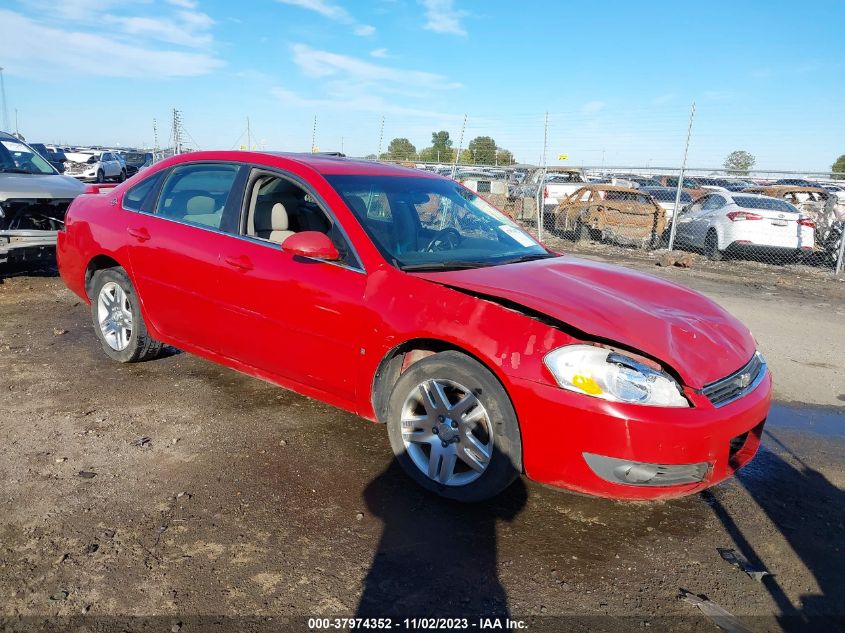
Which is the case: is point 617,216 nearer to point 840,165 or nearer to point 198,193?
point 198,193

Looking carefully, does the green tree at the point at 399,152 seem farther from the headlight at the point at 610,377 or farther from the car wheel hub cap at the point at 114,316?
the headlight at the point at 610,377

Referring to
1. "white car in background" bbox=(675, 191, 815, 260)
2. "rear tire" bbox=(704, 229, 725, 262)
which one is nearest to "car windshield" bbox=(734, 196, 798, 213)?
"white car in background" bbox=(675, 191, 815, 260)

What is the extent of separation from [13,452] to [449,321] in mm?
2468

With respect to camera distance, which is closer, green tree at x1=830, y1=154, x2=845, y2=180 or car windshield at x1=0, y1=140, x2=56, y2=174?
car windshield at x1=0, y1=140, x2=56, y2=174

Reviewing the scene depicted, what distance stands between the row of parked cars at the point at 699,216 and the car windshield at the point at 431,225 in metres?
9.54

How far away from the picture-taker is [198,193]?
14.9 feet

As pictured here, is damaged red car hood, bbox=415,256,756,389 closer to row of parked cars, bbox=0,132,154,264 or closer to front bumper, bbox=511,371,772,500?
front bumper, bbox=511,371,772,500

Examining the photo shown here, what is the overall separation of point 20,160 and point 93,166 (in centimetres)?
2137

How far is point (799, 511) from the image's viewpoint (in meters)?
3.45

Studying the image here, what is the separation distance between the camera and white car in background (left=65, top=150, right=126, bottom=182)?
2794 centimetres

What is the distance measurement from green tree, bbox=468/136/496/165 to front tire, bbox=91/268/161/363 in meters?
26.1

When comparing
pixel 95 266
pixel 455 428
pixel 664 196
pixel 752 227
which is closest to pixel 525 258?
pixel 455 428

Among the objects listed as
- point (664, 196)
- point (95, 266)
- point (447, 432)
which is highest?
point (664, 196)

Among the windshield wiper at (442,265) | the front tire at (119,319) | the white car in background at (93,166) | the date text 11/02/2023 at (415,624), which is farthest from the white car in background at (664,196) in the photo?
the white car in background at (93,166)
